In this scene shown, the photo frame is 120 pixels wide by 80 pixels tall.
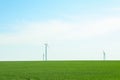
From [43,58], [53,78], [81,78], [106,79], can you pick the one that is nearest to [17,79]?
[53,78]

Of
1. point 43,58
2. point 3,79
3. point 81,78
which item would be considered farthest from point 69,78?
point 43,58

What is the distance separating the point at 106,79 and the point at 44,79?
19.1 ft

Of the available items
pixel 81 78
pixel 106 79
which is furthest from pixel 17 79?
pixel 106 79

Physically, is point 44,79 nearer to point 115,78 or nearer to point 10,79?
point 10,79

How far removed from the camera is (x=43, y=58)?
418 feet

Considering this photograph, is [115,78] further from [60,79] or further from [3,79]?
[3,79]

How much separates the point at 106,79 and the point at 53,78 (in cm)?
509

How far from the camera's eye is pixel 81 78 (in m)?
36.1

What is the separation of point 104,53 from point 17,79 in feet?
311

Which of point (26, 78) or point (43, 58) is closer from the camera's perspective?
point (26, 78)

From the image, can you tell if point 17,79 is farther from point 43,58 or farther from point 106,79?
point 43,58

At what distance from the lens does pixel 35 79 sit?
35.4 m

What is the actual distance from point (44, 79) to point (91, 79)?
175 inches

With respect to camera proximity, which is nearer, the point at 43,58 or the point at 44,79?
the point at 44,79
